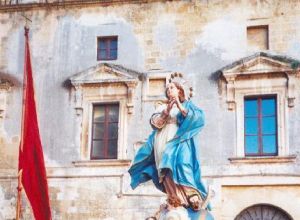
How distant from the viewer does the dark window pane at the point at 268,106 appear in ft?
56.2

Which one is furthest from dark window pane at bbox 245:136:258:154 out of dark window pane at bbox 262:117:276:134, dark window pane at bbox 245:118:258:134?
dark window pane at bbox 262:117:276:134

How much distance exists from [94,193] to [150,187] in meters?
1.41

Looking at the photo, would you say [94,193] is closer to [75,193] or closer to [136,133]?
[75,193]

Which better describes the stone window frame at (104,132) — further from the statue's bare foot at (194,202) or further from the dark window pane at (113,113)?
the statue's bare foot at (194,202)

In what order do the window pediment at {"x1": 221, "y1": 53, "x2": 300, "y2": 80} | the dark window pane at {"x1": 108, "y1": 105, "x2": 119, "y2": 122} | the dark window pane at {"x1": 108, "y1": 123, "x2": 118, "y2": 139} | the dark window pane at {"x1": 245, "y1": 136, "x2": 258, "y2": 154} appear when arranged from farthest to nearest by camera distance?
the dark window pane at {"x1": 108, "y1": 105, "x2": 119, "y2": 122}
the dark window pane at {"x1": 108, "y1": 123, "x2": 118, "y2": 139}
the window pediment at {"x1": 221, "y1": 53, "x2": 300, "y2": 80}
the dark window pane at {"x1": 245, "y1": 136, "x2": 258, "y2": 154}

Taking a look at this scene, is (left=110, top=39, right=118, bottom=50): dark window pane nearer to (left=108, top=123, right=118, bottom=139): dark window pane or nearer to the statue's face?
(left=108, top=123, right=118, bottom=139): dark window pane

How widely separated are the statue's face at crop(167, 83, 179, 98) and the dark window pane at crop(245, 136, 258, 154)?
10088 millimetres

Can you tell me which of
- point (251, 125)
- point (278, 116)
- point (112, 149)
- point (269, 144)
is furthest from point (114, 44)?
point (269, 144)

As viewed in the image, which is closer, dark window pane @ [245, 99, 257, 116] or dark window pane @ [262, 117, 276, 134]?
dark window pane @ [262, 117, 276, 134]

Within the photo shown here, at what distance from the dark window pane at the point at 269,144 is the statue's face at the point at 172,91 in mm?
10092

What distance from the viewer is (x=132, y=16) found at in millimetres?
18547

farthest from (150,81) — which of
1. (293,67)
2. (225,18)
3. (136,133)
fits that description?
(293,67)

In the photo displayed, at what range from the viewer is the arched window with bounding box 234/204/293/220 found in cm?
1655

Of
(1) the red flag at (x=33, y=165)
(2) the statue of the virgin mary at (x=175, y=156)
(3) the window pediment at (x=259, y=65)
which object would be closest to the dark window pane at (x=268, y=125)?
(3) the window pediment at (x=259, y=65)
